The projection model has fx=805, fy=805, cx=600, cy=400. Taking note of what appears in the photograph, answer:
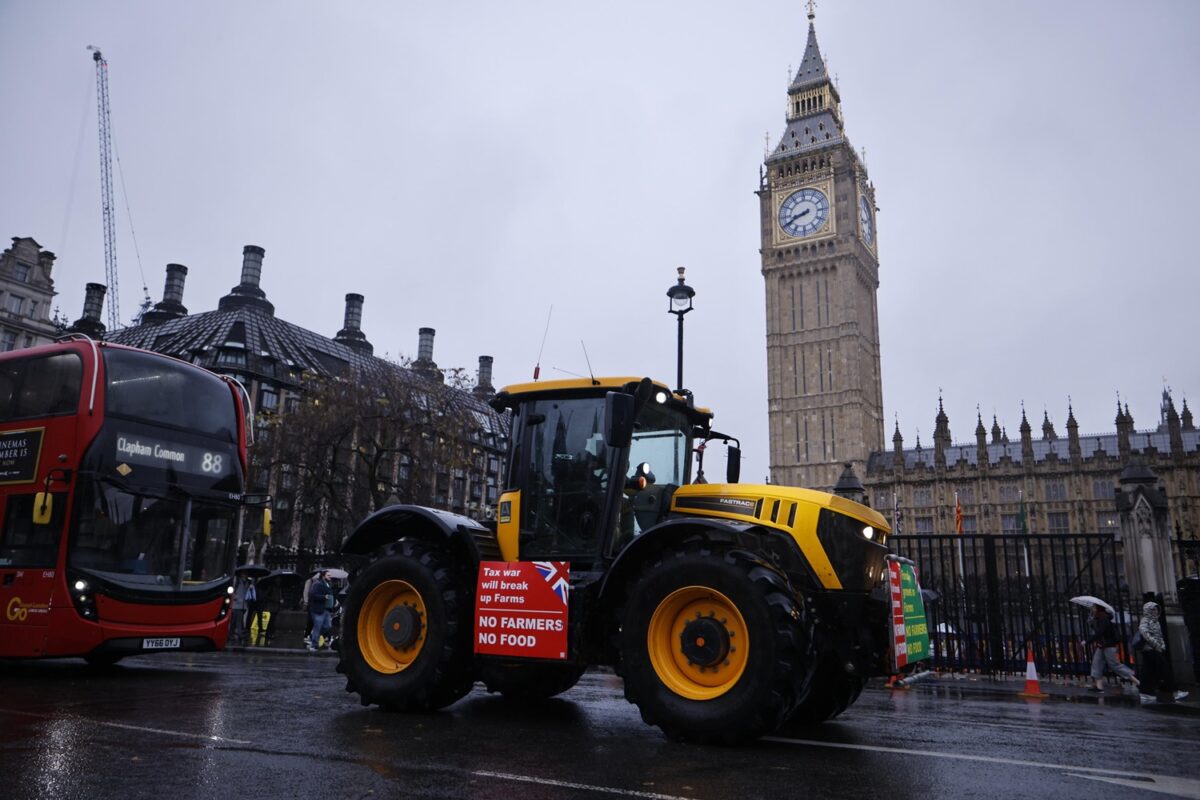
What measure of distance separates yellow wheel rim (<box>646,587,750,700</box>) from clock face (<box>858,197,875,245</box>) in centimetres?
8861

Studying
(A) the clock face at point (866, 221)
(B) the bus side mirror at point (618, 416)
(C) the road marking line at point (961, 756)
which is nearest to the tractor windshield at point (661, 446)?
(B) the bus side mirror at point (618, 416)

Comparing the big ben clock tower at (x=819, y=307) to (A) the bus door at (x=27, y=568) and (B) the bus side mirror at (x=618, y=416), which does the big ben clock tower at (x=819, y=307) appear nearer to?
(A) the bus door at (x=27, y=568)

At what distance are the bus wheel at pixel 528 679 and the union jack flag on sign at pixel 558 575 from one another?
4.87 feet

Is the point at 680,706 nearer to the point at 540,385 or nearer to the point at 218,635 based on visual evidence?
the point at 540,385

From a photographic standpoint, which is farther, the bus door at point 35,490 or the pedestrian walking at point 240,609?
the pedestrian walking at point 240,609

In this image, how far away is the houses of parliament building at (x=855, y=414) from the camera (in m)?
72.2

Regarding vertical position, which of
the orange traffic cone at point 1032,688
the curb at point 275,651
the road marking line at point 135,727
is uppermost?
the road marking line at point 135,727

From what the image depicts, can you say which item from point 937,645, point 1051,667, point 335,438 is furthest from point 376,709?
point 335,438

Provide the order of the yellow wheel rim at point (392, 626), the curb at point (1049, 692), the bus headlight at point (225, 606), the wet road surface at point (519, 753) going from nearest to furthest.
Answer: the wet road surface at point (519, 753)
the yellow wheel rim at point (392, 626)
the curb at point (1049, 692)
the bus headlight at point (225, 606)

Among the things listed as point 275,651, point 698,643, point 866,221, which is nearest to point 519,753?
point 698,643

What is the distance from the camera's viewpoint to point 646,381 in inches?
259

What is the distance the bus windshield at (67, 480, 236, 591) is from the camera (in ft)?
31.1

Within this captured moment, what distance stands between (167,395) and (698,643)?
7.86m

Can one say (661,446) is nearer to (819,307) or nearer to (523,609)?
(523,609)
